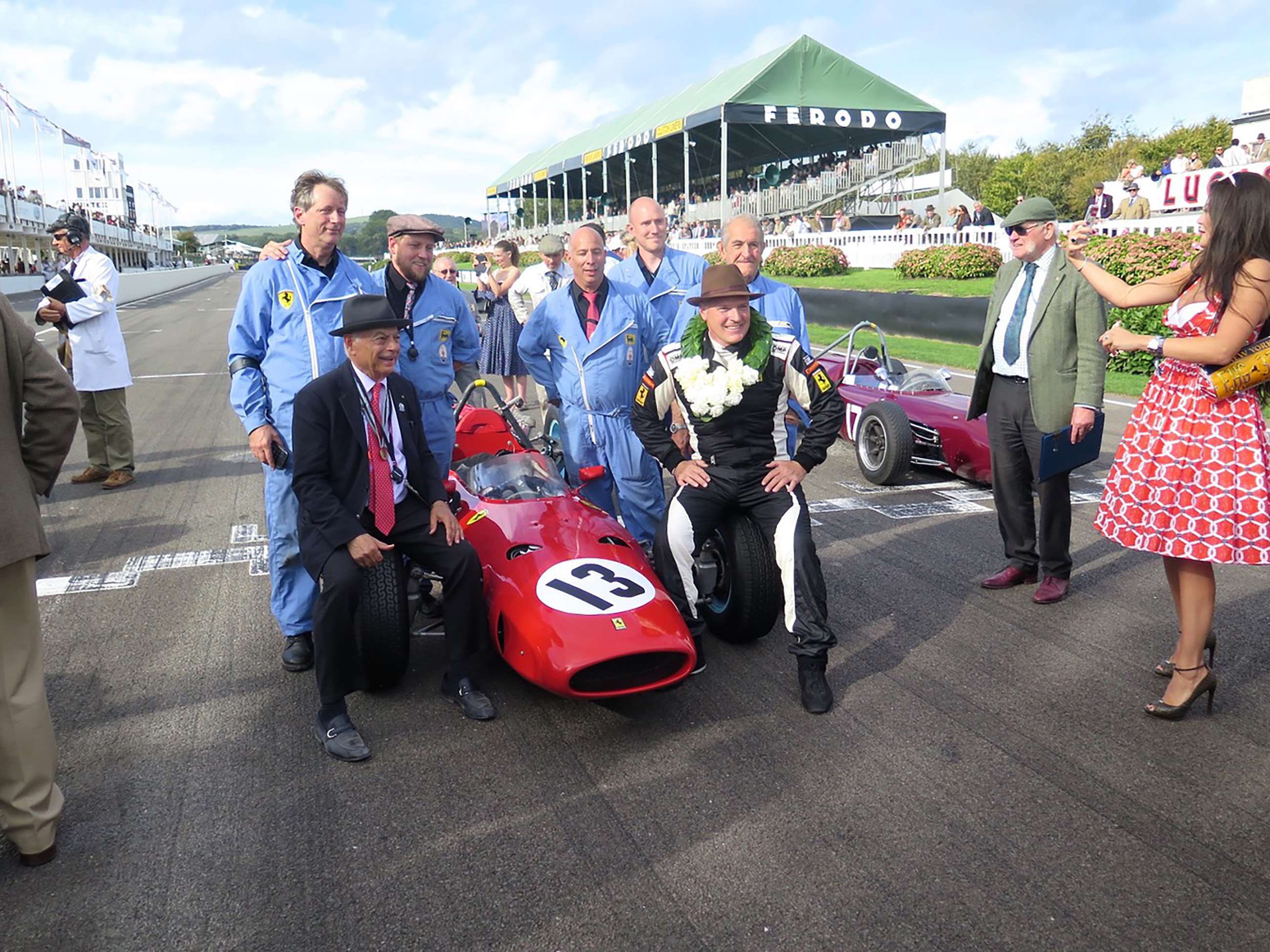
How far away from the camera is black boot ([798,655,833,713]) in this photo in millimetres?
4004

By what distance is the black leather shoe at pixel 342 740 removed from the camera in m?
3.64

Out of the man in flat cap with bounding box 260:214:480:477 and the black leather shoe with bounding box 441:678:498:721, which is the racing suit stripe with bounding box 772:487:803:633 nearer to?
the black leather shoe with bounding box 441:678:498:721

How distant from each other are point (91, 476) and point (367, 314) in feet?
17.6

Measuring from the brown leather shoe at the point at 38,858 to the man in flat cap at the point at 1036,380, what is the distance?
14.8 feet

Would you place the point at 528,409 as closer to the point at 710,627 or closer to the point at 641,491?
the point at 641,491

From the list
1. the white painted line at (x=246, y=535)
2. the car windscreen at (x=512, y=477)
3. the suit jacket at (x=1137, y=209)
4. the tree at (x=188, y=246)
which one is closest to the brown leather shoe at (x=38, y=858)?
the car windscreen at (x=512, y=477)

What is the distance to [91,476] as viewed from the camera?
802 cm

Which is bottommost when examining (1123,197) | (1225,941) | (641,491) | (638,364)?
(1225,941)

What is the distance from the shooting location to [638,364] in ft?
18.5

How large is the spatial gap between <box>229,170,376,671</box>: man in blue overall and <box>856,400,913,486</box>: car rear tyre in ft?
15.2

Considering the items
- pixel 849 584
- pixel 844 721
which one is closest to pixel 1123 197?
pixel 849 584

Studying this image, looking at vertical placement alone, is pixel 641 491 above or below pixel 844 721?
above

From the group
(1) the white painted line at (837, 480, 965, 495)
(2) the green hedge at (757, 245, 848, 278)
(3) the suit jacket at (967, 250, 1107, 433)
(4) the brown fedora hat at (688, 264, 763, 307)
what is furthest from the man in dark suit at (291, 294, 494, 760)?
(2) the green hedge at (757, 245, 848, 278)

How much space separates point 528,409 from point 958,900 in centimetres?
909
